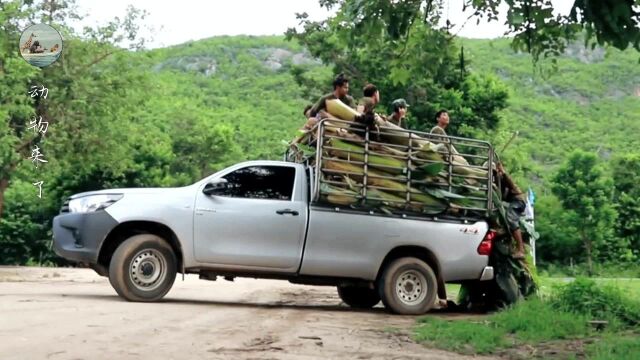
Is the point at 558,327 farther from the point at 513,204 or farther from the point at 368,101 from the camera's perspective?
the point at 368,101

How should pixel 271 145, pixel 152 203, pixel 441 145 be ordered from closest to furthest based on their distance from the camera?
pixel 152 203, pixel 441 145, pixel 271 145

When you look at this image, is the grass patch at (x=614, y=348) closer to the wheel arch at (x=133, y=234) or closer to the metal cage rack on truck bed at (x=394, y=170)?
the metal cage rack on truck bed at (x=394, y=170)

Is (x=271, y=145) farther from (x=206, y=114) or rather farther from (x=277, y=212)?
(x=277, y=212)

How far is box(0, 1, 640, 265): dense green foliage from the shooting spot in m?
23.2

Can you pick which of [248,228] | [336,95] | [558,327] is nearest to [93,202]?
[248,228]

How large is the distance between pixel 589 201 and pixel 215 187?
129 feet

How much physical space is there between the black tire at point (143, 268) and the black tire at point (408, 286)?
109 inches

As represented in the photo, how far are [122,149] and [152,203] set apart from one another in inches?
674

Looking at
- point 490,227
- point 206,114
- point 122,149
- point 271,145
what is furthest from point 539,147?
point 490,227

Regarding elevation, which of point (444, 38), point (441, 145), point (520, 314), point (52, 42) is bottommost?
point (520, 314)

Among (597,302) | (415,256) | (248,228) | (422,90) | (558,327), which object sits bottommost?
(558,327)

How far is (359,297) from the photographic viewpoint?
493 inches

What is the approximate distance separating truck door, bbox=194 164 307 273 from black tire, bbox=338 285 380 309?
232 centimetres

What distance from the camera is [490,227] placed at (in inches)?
453
